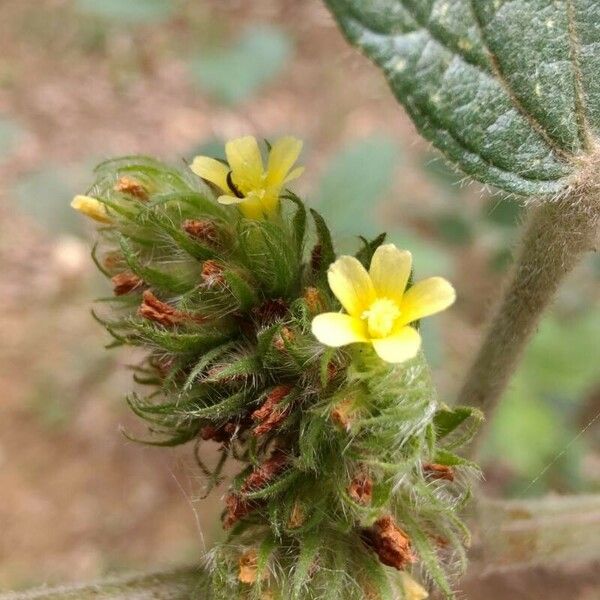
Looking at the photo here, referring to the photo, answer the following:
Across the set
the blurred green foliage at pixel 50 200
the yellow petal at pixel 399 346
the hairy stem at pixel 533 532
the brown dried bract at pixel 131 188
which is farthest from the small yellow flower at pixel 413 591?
the blurred green foliage at pixel 50 200

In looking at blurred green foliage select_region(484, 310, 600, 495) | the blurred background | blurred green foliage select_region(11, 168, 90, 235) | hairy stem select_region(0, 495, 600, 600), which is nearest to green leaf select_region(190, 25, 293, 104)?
the blurred background

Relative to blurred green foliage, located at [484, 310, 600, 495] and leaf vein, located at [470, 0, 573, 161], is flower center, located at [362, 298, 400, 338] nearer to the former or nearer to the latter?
leaf vein, located at [470, 0, 573, 161]

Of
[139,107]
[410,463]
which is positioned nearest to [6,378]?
[139,107]

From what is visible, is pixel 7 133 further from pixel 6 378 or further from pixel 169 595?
pixel 169 595

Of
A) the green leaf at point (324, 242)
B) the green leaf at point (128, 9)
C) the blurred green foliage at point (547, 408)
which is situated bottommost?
the blurred green foliage at point (547, 408)

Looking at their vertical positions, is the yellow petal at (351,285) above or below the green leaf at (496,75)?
below

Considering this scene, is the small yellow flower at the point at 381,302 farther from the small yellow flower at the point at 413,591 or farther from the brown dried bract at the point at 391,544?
the small yellow flower at the point at 413,591

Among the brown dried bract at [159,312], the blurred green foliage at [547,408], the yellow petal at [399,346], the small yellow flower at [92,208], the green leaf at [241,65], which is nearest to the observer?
the yellow petal at [399,346]

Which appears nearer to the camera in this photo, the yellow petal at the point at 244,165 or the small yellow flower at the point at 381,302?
the small yellow flower at the point at 381,302
